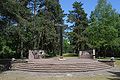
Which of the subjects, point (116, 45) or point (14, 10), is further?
point (116, 45)

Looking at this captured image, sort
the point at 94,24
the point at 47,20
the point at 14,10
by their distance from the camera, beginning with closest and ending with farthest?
the point at 14,10 < the point at 47,20 < the point at 94,24

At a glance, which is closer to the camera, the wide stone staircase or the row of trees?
the wide stone staircase

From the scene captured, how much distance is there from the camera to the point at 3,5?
2241 centimetres

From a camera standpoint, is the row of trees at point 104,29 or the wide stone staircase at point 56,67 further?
the row of trees at point 104,29

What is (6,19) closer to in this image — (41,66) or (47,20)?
(41,66)

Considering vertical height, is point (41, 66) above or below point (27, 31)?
below

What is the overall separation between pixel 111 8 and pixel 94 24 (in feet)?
18.9

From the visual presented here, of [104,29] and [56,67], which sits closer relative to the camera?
[56,67]

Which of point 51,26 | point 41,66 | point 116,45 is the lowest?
point 41,66

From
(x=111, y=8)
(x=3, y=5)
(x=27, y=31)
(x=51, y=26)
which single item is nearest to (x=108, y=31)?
(x=111, y=8)

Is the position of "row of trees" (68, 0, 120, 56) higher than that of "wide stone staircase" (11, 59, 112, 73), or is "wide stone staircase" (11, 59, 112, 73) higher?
"row of trees" (68, 0, 120, 56)

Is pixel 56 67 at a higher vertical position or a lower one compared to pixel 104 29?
lower

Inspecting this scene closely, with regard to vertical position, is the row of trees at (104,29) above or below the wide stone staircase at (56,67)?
above

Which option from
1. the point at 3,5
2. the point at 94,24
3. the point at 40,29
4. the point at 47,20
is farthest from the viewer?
the point at 94,24
